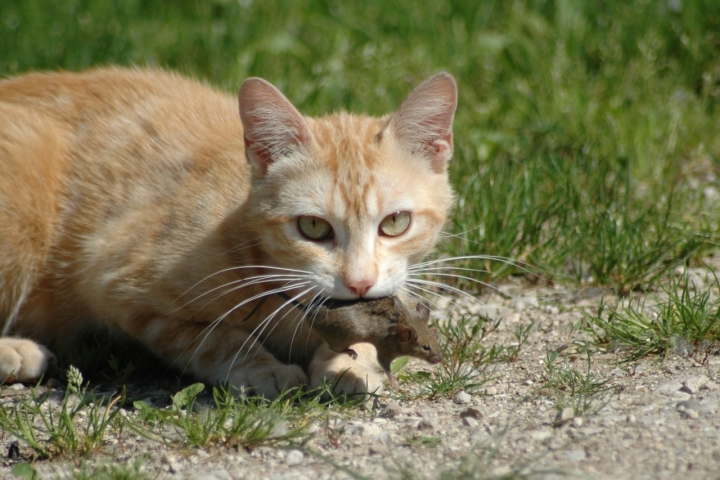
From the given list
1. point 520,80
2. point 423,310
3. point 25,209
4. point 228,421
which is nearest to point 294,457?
point 228,421

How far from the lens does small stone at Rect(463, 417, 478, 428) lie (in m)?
2.79

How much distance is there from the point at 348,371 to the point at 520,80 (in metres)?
2.79

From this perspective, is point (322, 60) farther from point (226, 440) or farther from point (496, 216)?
point (226, 440)

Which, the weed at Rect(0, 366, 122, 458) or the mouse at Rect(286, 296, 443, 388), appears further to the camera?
the mouse at Rect(286, 296, 443, 388)

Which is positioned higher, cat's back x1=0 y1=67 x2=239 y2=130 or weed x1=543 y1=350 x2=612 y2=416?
cat's back x1=0 y1=67 x2=239 y2=130

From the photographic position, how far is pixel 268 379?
3.18 metres

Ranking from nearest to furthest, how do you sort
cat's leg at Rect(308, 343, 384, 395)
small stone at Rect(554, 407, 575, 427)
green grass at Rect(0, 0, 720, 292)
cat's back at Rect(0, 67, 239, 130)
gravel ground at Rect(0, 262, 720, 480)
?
gravel ground at Rect(0, 262, 720, 480), small stone at Rect(554, 407, 575, 427), cat's leg at Rect(308, 343, 384, 395), cat's back at Rect(0, 67, 239, 130), green grass at Rect(0, 0, 720, 292)

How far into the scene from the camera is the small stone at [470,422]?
9.17 feet

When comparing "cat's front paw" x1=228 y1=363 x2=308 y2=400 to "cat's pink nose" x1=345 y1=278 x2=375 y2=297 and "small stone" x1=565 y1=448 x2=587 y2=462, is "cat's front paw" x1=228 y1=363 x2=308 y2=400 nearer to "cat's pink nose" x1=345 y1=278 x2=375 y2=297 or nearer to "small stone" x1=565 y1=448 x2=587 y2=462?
"cat's pink nose" x1=345 y1=278 x2=375 y2=297

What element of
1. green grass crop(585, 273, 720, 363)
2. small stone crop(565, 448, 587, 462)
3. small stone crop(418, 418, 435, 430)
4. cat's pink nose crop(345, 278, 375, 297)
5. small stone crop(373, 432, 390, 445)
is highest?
cat's pink nose crop(345, 278, 375, 297)

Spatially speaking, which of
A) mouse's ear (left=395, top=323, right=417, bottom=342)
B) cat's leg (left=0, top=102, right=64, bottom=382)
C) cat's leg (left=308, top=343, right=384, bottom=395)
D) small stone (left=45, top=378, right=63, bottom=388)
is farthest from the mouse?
cat's leg (left=0, top=102, right=64, bottom=382)

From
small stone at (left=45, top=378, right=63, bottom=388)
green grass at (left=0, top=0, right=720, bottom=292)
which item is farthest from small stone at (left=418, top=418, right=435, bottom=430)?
small stone at (left=45, top=378, right=63, bottom=388)

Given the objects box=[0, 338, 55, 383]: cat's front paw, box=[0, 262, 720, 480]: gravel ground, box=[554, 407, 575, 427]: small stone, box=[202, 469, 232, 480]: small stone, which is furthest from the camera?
box=[0, 338, 55, 383]: cat's front paw

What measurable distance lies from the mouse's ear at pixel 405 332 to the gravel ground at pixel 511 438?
0.23 meters
